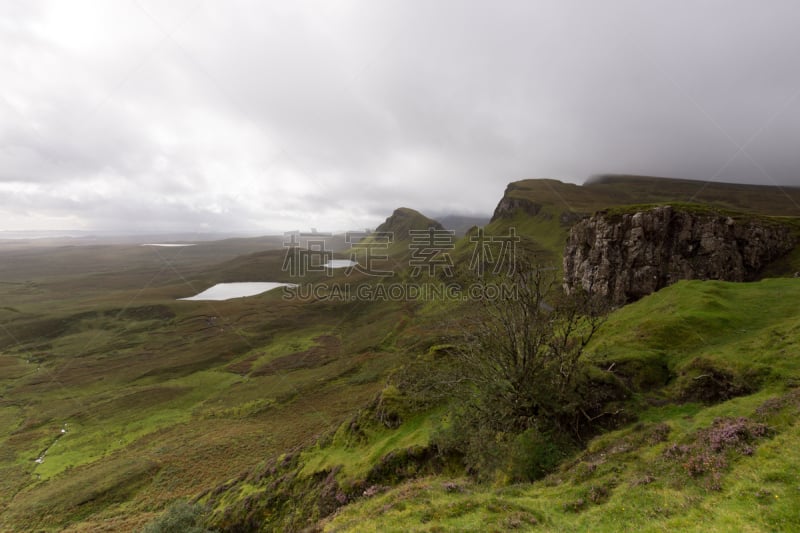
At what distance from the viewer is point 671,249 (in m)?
64.9

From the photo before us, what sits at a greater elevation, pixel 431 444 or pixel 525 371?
pixel 525 371

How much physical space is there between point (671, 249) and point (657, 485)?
72212 mm

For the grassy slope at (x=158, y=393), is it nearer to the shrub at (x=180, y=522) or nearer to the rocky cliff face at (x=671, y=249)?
the shrub at (x=180, y=522)

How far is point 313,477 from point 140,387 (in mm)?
78666

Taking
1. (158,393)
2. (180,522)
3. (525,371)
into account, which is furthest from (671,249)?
(158,393)

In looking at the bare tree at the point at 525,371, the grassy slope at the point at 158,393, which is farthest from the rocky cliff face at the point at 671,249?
the grassy slope at the point at 158,393

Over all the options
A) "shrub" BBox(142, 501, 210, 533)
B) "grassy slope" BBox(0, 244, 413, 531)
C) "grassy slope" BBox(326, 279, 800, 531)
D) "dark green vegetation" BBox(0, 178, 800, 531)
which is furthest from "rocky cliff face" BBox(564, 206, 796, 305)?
"shrub" BBox(142, 501, 210, 533)

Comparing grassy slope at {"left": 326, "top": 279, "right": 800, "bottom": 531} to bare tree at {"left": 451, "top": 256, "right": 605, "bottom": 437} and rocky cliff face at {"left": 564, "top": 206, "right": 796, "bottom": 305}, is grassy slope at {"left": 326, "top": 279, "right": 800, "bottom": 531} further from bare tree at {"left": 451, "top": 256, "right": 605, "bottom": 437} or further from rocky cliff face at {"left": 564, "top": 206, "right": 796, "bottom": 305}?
rocky cliff face at {"left": 564, "top": 206, "right": 796, "bottom": 305}

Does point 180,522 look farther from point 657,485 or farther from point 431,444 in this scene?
point 657,485

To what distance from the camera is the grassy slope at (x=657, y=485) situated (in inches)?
378

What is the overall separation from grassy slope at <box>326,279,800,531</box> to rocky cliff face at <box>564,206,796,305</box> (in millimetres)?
→ 41339

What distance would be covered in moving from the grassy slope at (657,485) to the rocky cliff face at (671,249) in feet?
136

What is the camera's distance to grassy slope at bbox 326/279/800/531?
9.60m

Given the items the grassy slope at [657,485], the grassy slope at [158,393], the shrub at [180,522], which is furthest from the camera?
the grassy slope at [158,393]
